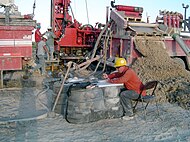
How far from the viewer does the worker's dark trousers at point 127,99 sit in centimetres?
577

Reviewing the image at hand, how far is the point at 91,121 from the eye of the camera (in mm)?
5469

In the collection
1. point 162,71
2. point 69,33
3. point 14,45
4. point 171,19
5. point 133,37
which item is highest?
point 171,19

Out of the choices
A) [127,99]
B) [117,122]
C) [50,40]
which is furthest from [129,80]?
[50,40]

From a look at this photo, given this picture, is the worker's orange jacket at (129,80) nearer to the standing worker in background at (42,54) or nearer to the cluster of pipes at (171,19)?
the standing worker in background at (42,54)

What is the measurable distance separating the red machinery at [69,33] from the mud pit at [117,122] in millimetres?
4854

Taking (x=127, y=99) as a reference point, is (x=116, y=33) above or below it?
above

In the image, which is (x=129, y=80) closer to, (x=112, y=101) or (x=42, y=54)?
(x=112, y=101)

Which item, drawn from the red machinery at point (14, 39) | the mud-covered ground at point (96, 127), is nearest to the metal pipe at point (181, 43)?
the mud-covered ground at point (96, 127)

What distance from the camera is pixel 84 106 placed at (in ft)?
17.6

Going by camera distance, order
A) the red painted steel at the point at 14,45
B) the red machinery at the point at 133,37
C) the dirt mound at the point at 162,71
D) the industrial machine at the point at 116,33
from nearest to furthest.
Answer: the dirt mound at the point at 162,71
the red painted steel at the point at 14,45
the red machinery at the point at 133,37
the industrial machine at the point at 116,33

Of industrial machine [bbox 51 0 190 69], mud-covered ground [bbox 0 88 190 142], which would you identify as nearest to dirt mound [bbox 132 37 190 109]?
industrial machine [bbox 51 0 190 69]

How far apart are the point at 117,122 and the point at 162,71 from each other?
3248 millimetres

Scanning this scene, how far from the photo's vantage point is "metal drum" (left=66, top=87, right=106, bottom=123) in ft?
17.6

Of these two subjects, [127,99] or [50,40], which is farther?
[50,40]
